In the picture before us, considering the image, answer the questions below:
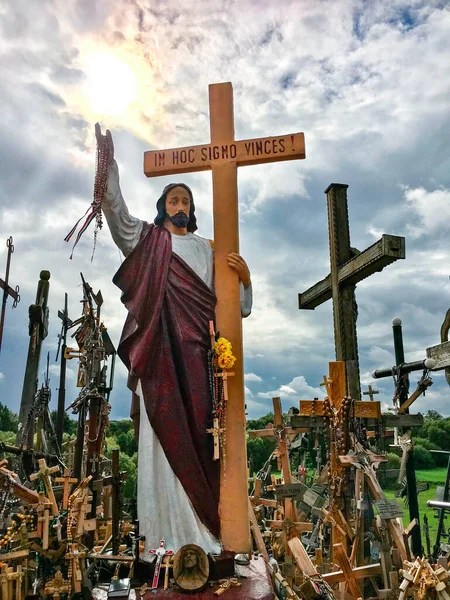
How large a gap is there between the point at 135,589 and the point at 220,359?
8.24ft

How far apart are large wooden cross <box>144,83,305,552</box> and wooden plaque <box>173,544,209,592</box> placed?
34.1 inches

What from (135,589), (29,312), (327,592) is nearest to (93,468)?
(135,589)

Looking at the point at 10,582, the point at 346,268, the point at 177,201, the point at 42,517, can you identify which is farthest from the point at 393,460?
the point at 10,582

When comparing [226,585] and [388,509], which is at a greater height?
[388,509]

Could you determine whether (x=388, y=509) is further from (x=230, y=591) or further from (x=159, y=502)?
(x=159, y=502)

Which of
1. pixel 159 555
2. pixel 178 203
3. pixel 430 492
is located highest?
pixel 178 203

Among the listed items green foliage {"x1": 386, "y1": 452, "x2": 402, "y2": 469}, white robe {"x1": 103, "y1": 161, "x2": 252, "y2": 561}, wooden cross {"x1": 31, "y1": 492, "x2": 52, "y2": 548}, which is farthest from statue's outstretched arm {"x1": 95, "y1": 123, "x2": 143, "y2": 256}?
green foliage {"x1": 386, "y1": 452, "x2": 402, "y2": 469}

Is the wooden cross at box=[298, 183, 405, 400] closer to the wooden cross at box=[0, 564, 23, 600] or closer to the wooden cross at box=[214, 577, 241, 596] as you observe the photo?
the wooden cross at box=[214, 577, 241, 596]

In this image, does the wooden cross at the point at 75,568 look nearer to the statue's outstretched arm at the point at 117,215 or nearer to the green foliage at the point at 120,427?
the statue's outstretched arm at the point at 117,215

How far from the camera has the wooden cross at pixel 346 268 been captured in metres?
6.61

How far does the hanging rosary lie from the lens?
6.19 m

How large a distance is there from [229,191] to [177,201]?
709 millimetres

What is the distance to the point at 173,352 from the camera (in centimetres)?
621

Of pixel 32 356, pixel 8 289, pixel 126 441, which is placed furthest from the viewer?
pixel 126 441
